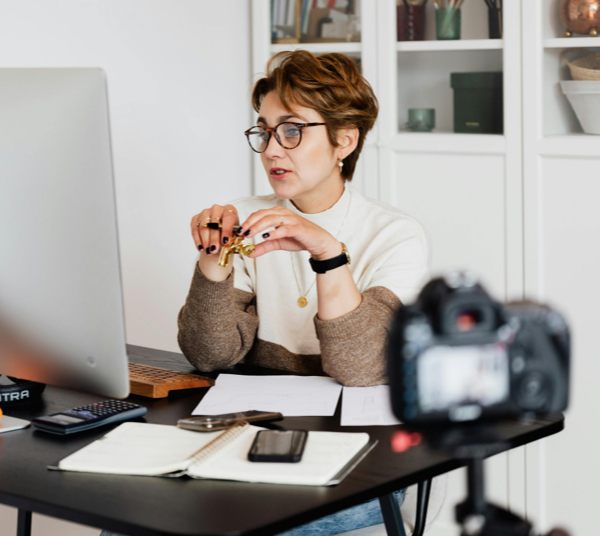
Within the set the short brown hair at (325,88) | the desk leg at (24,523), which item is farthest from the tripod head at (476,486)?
the short brown hair at (325,88)

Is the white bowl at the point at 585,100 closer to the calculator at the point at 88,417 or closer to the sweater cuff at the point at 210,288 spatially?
the sweater cuff at the point at 210,288

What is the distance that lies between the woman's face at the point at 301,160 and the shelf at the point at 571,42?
95 cm

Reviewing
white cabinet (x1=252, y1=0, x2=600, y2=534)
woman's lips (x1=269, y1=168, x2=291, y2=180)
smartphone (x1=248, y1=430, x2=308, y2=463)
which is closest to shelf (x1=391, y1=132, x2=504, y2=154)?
white cabinet (x1=252, y1=0, x2=600, y2=534)

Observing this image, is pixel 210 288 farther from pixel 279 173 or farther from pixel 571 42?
pixel 571 42

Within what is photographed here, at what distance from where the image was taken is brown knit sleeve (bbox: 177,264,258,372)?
2133mm

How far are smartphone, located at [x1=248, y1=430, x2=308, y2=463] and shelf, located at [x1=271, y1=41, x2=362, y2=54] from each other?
6.58ft

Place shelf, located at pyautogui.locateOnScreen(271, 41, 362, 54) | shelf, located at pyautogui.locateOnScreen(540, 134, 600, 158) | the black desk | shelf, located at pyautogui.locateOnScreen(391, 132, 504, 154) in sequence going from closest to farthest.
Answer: the black desk, shelf, located at pyautogui.locateOnScreen(540, 134, 600, 158), shelf, located at pyautogui.locateOnScreen(391, 132, 504, 154), shelf, located at pyautogui.locateOnScreen(271, 41, 362, 54)

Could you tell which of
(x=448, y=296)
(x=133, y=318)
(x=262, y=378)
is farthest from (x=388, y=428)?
(x=133, y=318)

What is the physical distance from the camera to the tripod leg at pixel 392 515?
179 centimetres

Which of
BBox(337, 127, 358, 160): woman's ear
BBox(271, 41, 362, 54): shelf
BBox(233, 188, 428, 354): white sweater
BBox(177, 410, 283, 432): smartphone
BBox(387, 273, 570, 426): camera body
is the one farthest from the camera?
BBox(271, 41, 362, 54): shelf

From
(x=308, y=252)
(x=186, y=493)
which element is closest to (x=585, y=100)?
(x=308, y=252)

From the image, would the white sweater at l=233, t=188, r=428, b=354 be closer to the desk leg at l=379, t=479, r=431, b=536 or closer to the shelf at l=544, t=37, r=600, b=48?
the desk leg at l=379, t=479, r=431, b=536

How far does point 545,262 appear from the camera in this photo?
3.04 metres

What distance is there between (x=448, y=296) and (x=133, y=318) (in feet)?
8.12
